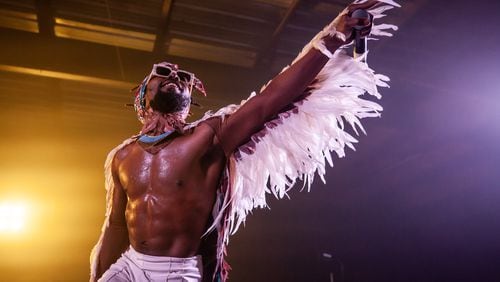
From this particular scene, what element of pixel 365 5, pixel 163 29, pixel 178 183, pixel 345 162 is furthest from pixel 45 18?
pixel 345 162

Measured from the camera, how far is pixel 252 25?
496 centimetres

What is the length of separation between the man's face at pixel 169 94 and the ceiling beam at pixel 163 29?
258cm

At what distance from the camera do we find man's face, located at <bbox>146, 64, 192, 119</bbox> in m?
2.15

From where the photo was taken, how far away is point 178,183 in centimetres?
188

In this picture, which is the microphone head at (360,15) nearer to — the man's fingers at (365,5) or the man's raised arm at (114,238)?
the man's fingers at (365,5)

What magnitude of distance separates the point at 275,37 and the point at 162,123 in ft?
10.8

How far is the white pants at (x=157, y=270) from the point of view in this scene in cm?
178

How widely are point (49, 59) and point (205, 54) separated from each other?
6.15ft

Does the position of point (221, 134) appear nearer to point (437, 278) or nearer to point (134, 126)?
point (134, 126)

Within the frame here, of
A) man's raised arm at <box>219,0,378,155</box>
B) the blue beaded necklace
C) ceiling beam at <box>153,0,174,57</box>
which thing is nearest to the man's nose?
the blue beaded necklace

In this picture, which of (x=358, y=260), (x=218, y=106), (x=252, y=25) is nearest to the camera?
(x=252, y=25)

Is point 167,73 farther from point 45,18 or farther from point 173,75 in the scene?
point 45,18

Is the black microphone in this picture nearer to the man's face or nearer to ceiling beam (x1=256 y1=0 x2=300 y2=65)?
the man's face

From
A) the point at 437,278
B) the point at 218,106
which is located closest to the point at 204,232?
the point at 218,106
